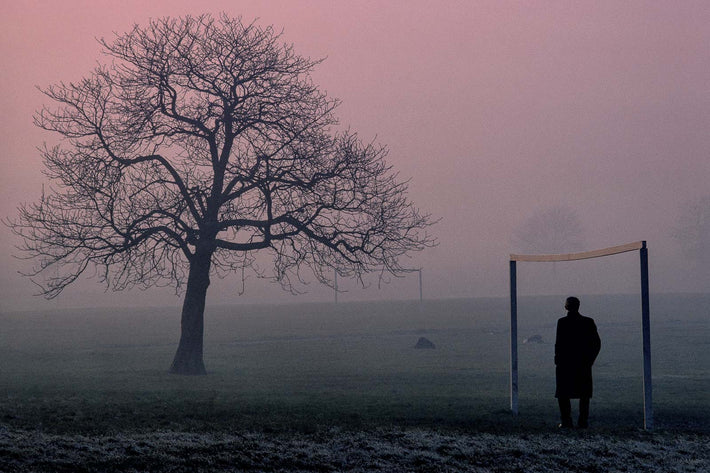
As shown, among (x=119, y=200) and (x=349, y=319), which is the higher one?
(x=119, y=200)

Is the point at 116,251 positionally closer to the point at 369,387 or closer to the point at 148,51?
the point at 148,51

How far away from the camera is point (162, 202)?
2673cm

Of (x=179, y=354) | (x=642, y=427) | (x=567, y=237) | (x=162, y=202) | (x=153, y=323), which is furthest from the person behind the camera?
(x=567, y=237)

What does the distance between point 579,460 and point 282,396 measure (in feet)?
33.1

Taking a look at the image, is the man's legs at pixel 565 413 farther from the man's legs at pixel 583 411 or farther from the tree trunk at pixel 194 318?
the tree trunk at pixel 194 318

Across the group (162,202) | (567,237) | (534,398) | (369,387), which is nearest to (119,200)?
(162,202)

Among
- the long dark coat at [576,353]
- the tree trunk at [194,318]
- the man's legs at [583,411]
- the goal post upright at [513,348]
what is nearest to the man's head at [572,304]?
the long dark coat at [576,353]

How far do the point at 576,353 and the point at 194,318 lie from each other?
55.2 ft

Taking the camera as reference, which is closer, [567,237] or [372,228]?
[372,228]

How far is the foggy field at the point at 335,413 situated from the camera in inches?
475

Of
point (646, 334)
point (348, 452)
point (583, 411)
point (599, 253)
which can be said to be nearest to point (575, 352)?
point (583, 411)

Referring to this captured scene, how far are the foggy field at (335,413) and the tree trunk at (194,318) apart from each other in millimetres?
874

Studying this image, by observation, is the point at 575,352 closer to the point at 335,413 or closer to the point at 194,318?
the point at 335,413

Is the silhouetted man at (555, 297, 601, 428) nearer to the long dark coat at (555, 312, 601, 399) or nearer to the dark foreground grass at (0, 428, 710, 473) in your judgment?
the long dark coat at (555, 312, 601, 399)
